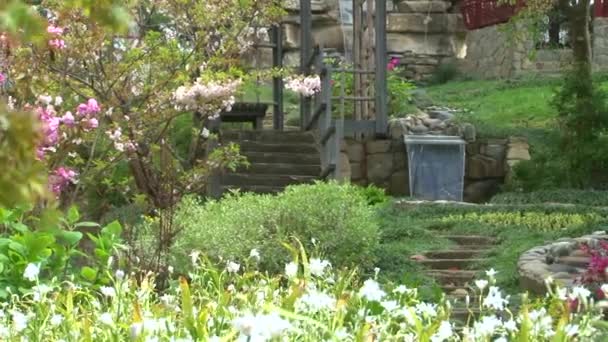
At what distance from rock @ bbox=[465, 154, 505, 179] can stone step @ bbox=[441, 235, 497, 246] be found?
5360 mm

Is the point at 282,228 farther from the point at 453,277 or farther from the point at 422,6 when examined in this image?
the point at 422,6

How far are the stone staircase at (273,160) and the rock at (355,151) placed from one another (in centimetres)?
101

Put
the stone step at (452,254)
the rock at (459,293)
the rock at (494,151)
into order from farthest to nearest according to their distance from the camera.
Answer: the rock at (494,151)
the stone step at (452,254)
the rock at (459,293)

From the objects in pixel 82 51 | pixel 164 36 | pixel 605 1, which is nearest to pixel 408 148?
pixel 164 36

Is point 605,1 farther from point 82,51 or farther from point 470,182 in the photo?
point 82,51

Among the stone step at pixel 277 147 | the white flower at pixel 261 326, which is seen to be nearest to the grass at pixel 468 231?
the stone step at pixel 277 147

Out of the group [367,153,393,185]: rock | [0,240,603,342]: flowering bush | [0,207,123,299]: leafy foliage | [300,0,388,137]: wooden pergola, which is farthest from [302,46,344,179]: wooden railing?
[0,240,603,342]: flowering bush

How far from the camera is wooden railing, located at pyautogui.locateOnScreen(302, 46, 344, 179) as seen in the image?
41.2 feet

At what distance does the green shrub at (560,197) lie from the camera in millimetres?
12521

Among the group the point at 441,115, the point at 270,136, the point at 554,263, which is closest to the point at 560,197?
the point at 270,136

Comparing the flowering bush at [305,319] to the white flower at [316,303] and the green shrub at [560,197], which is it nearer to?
the white flower at [316,303]

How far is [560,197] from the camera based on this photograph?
1277cm

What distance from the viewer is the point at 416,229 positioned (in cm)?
991

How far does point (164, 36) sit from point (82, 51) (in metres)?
2.32
